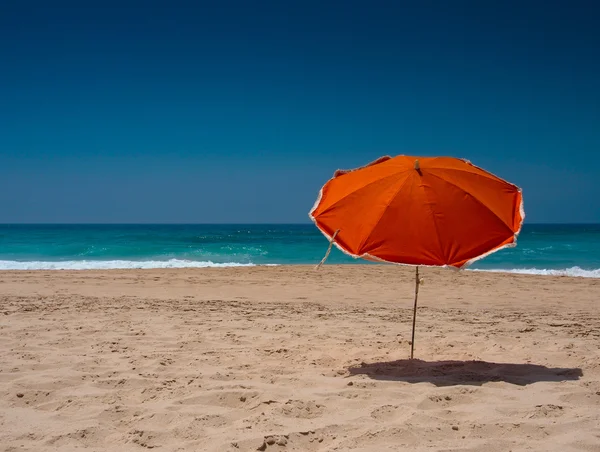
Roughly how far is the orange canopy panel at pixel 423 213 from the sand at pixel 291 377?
1115mm

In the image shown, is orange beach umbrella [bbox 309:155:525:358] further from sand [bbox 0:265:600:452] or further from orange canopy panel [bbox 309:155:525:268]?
sand [bbox 0:265:600:452]

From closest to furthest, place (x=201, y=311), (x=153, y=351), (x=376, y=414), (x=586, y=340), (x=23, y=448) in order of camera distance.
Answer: (x=23, y=448) < (x=376, y=414) < (x=153, y=351) < (x=586, y=340) < (x=201, y=311)

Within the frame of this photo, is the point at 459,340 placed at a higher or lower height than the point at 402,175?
lower

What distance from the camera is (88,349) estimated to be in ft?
18.2

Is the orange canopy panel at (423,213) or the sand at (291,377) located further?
the orange canopy panel at (423,213)

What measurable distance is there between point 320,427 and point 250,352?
2.20 meters

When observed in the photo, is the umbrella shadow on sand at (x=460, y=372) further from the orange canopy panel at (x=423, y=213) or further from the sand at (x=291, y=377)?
the orange canopy panel at (x=423, y=213)

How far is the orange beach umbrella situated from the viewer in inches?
170

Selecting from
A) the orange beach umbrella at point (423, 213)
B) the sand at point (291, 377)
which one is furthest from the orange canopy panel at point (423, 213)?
the sand at point (291, 377)

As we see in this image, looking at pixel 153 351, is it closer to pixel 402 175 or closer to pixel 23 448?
pixel 23 448

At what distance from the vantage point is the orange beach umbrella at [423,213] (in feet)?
14.2

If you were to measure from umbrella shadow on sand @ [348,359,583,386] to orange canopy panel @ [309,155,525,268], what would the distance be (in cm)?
112

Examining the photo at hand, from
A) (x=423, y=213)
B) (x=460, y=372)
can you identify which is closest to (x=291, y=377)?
(x=460, y=372)

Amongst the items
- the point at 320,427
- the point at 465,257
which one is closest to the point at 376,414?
the point at 320,427
